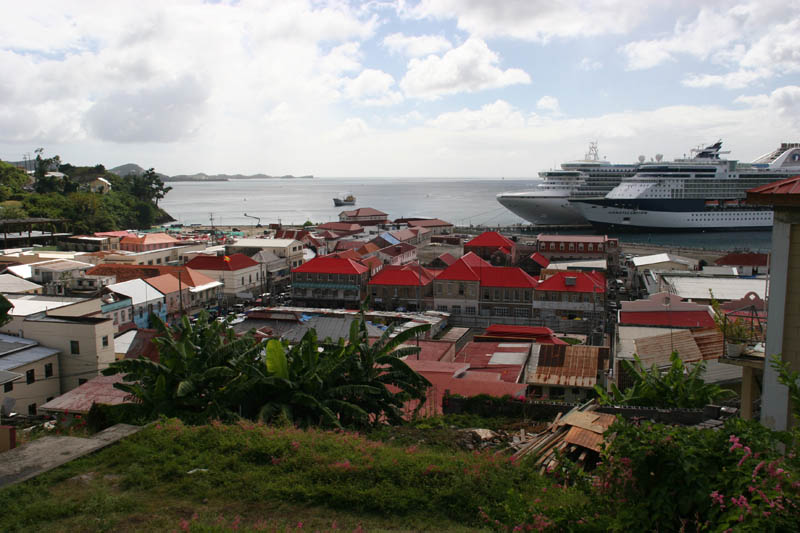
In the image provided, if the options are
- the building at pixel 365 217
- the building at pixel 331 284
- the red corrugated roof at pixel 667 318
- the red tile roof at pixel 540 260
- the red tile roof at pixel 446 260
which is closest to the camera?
the red corrugated roof at pixel 667 318

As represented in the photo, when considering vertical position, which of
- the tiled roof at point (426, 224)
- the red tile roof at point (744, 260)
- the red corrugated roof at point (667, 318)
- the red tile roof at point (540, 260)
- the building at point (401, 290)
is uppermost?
the tiled roof at point (426, 224)

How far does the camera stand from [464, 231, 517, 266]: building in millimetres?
42375

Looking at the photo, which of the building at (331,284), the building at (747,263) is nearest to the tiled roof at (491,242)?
the building at (331,284)

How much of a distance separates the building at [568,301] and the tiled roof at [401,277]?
610 centimetres

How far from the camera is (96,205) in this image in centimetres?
6319

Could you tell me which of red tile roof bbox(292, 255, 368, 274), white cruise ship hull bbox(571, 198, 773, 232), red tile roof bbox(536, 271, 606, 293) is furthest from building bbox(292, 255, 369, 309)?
white cruise ship hull bbox(571, 198, 773, 232)

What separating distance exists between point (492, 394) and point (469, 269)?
1913 centimetres

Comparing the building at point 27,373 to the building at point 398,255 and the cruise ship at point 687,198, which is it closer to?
the building at point 398,255

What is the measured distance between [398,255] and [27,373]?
27.8 metres

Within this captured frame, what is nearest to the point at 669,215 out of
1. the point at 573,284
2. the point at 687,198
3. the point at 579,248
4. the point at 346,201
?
the point at 687,198

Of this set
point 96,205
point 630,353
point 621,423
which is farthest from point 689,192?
point 621,423

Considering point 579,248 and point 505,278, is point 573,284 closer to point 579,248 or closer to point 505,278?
point 505,278

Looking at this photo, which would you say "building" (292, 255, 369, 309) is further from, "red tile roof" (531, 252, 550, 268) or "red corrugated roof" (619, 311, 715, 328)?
"red corrugated roof" (619, 311, 715, 328)

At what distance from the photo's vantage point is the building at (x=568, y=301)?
27.6m
